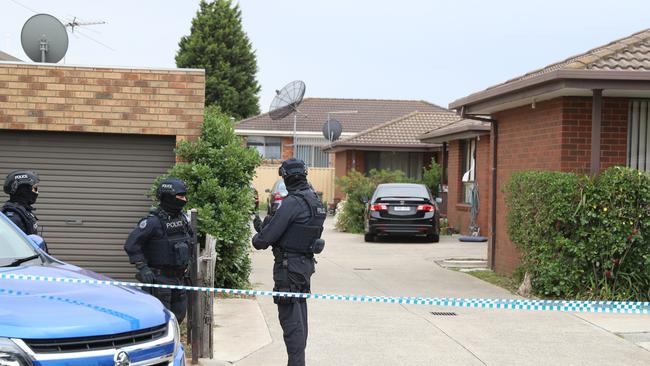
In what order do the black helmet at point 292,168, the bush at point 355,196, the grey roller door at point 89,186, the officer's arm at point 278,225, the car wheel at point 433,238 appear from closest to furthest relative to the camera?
the officer's arm at point 278,225, the black helmet at point 292,168, the grey roller door at point 89,186, the car wheel at point 433,238, the bush at point 355,196

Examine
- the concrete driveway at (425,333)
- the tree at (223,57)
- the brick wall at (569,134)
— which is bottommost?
the concrete driveway at (425,333)

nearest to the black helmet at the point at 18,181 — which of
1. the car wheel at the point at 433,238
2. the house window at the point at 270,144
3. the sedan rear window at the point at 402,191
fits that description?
the sedan rear window at the point at 402,191

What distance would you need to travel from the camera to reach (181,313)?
7.52 metres

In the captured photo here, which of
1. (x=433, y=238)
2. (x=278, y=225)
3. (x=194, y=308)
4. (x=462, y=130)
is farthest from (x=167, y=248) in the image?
(x=462, y=130)

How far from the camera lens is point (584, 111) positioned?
11.8 metres

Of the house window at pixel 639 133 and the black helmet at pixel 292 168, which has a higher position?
the house window at pixel 639 133

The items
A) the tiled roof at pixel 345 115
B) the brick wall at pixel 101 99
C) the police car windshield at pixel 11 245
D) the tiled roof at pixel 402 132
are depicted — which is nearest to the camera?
the police car windshield at pixel 11 245

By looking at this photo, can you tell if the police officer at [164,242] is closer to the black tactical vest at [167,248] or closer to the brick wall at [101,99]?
the black tactical vest at [167,248]

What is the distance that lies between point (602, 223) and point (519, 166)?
10.5 ft

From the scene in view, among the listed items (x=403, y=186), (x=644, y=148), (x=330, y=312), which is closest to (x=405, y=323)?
(x=330, y=312)

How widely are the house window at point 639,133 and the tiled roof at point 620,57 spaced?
0.65m

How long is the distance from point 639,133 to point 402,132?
2133 centimetres

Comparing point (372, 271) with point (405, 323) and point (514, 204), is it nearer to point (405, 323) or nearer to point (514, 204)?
point (514, 204)

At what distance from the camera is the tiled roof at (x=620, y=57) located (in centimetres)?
1118
